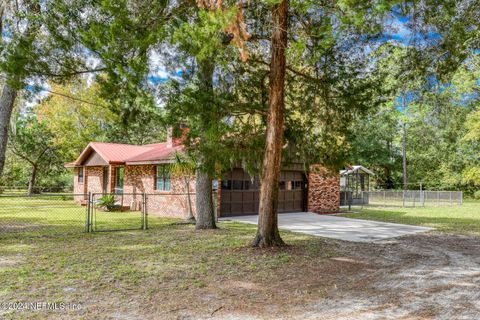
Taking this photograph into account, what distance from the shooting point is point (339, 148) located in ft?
29.9

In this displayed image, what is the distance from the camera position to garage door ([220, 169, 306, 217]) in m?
15.1

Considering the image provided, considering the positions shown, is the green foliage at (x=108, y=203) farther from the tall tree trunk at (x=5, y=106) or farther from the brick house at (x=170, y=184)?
the tall tree trunk at (x=5, y=106)

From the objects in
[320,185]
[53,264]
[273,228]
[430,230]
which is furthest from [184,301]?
[320,185]

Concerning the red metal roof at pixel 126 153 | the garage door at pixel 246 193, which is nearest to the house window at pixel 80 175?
the red metal roof at pixel 126 153

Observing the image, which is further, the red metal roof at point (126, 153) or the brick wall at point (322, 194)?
the brick wall at point (322, 194)

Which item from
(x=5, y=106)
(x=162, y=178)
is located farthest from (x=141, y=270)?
(x=162, y=178)

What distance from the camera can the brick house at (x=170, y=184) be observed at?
1530 cm

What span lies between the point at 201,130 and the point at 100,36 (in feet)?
8.17

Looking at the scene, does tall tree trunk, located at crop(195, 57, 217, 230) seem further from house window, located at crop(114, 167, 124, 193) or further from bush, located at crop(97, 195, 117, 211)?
house window, located at crop(114, 167, 124, 193)

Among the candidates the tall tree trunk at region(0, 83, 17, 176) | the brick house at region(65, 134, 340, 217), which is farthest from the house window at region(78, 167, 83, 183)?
the tall tree trunk at region(0, 83, 17, 176)

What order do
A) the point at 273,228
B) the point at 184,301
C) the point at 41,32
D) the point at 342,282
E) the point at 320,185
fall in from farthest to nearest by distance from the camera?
the point at 320,185
the point at 273,228
the point at 41,32
the point at 342,282
the point at 184,301

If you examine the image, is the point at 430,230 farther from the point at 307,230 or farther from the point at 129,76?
the point at 129,76

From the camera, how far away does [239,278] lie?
5688mm

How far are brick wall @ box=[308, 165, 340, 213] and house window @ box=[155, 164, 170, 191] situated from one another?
6.89 meters
